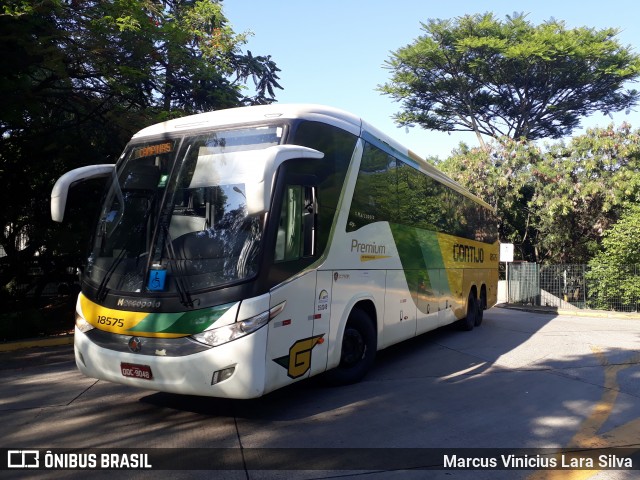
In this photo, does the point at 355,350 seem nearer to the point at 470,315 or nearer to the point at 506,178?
the point at 470,315

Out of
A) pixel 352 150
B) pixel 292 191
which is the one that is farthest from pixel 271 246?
pixel 352 150

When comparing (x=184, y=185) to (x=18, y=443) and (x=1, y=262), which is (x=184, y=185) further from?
(x=1, y=262)

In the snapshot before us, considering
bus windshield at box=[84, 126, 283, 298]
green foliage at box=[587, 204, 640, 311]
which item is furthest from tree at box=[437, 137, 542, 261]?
bus windshield at box=[84, 126, 283, 298]

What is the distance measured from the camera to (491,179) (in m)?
27.4

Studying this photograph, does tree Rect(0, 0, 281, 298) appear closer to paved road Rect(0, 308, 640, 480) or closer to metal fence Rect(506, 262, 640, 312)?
paved road Rect(0, 308, 640, 480)

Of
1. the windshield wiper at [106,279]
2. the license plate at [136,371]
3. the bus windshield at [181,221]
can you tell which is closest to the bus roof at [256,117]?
the bus windshield at [181,221]

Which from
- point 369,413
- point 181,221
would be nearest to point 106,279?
point 181,221

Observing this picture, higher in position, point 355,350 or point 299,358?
point 299,358

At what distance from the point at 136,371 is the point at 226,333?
3.42ft

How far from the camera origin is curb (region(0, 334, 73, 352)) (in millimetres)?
9477

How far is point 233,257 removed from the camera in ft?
16.4

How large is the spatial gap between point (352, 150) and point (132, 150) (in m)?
2.80

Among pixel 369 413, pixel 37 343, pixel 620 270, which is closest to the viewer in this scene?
pixel 369 413

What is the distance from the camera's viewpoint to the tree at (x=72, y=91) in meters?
9.41
